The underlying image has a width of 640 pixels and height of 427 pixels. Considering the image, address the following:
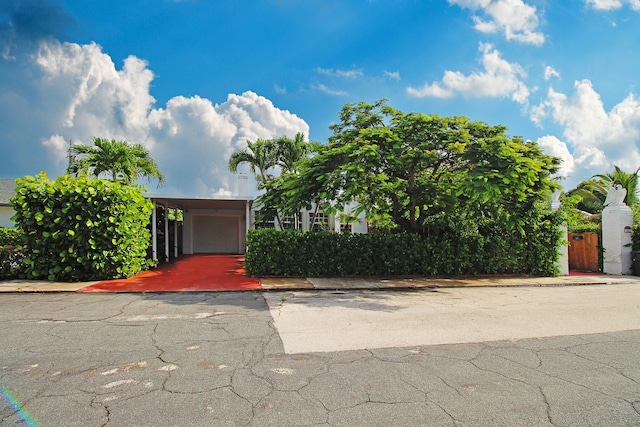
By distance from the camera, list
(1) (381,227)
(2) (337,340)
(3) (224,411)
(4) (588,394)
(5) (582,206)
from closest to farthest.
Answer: (3) (224,411) < (4) (588,394) < (2) (337,340) < (1) (381,227) < (5) (582,206)

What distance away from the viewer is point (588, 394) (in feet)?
11.8

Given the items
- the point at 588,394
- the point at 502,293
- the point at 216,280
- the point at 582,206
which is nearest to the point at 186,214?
the point at 216,280

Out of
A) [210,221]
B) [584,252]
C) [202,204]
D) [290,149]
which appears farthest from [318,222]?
[584,252]

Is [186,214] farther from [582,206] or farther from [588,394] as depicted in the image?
[582,206]

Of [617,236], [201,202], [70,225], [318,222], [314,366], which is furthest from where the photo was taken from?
[318,222]

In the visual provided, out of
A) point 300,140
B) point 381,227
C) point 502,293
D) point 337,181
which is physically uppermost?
point 300,140

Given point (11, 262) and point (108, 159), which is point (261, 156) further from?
point (11, 262)

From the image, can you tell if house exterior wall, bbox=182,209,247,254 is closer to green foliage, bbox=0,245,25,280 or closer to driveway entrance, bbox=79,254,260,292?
driveway entrance, bbox=79,254,260,292

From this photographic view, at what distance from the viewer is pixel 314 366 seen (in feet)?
13.9

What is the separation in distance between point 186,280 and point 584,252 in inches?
636

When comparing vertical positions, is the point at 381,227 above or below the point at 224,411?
above

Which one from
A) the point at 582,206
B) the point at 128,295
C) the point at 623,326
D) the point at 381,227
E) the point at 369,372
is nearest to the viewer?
the point at 369,372

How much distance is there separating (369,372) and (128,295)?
23.3 ft

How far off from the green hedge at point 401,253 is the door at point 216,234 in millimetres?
9677
